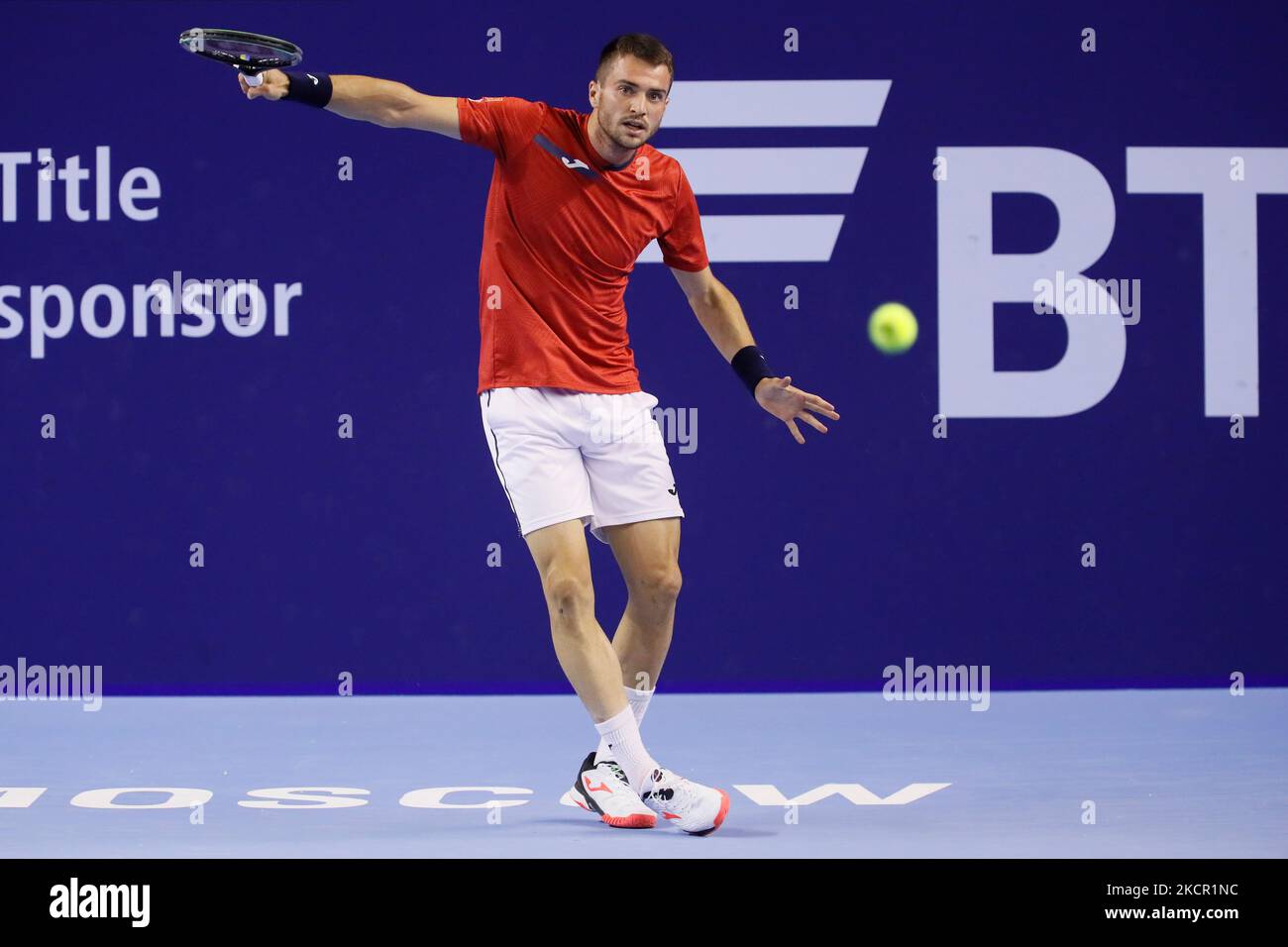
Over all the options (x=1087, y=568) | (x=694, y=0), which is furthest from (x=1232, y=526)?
(x=694, y=0)

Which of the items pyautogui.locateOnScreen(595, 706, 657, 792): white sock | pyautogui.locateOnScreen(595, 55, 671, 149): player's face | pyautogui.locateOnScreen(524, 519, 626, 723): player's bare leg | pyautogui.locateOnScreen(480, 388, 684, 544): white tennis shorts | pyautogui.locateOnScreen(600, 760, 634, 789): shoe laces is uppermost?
pyautogui.locateOnScreen(595, 55, 671, 149): player's face

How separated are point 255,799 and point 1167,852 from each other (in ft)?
7.57

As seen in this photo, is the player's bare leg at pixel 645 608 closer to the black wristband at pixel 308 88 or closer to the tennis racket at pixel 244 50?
the black wristband at pixel 308 88

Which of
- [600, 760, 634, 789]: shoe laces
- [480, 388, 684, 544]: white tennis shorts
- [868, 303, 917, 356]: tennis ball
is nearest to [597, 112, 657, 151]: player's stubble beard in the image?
[480, 388, 684, 544]: white tennis shorts

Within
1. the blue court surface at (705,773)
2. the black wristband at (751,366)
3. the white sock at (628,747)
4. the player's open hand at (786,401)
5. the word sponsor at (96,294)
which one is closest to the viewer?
the blue court surface at (705,773)

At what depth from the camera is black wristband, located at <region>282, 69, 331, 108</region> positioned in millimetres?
3791

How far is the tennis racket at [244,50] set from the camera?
12.1 ft

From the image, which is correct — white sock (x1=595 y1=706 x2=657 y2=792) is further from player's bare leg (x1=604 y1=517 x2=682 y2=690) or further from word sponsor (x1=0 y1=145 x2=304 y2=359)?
word sponsor (x1=0 y1=145 x2=304 y2=359)

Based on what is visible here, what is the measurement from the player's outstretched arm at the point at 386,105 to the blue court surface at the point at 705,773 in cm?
168

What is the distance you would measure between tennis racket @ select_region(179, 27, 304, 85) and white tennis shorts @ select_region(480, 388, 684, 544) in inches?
36.7

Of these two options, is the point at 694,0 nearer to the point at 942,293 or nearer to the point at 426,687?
the point at 942,293

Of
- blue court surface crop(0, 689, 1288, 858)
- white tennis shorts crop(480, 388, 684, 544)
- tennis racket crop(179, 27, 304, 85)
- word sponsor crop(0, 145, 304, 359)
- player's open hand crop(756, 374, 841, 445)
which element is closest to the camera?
tennis racket crop(179, 27, 304, 85)

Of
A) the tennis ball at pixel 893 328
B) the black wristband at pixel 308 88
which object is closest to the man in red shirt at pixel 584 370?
the black wristband at pixel 308 88

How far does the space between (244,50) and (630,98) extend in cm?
93
